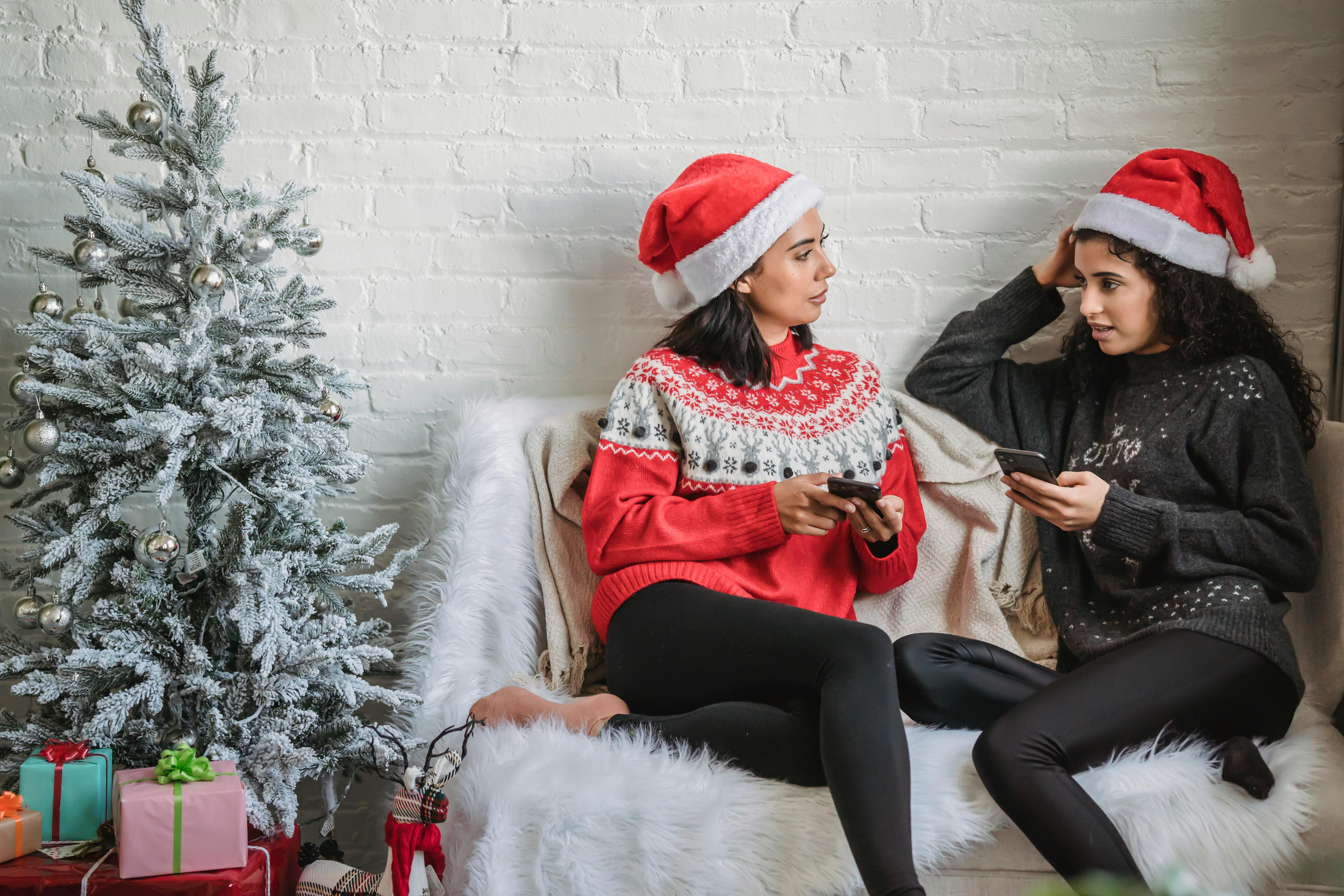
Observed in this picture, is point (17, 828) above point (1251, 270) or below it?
below

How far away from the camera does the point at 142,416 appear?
4.52 feet

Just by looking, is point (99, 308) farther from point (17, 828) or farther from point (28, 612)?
point (17, 828)

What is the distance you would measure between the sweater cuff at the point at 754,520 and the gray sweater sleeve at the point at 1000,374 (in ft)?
1.60

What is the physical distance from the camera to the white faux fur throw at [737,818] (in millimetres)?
1204

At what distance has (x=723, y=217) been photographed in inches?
67.9

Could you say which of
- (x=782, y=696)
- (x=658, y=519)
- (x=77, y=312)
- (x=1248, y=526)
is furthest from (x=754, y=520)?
(x=77, y=312)

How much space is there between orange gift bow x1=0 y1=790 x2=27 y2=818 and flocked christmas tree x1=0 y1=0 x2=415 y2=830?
0.09m

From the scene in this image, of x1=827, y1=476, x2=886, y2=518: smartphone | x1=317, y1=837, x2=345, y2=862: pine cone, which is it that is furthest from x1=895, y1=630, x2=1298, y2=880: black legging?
x1=317, y1=837, x2=345, y2=862: pine cone

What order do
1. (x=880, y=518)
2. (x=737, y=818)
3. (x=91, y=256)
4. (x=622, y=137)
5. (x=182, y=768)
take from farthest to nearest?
(x=622, y=137) → (x=880, y=518) → (x=91, y=256) → (x=182, y=768) → (x=737, y=818)

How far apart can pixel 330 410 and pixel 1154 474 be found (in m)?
1.35

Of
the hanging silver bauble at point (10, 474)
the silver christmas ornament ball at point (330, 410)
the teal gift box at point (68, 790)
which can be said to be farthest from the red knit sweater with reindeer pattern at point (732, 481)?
the hanging silver bauble at point (10, 474)

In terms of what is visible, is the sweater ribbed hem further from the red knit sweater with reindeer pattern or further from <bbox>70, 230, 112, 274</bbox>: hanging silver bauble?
<bbox>70, 230, 112, 274</bbox>: hanging silver bauble

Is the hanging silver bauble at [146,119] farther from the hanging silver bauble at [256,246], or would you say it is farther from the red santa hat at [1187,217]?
the red santa hat at [1187,217]

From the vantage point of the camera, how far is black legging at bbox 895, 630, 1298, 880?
122 centimetres
